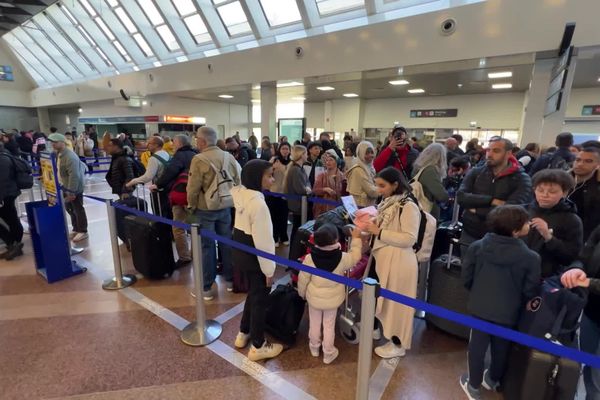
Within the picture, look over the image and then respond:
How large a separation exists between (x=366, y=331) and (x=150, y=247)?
3.01 meters

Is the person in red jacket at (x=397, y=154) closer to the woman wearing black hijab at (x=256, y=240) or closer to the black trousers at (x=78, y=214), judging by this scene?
the woman wearing black hijab at (x=256, y=240)

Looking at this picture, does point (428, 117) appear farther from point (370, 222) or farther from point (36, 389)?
point (36, 389)

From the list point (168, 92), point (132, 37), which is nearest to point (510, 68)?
point (168, 92)

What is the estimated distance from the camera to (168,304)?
3.28 m

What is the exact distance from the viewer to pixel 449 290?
258 cm

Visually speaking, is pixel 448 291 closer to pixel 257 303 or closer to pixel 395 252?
pixel 395 252

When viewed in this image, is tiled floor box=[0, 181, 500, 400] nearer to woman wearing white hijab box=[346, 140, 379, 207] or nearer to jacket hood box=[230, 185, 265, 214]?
jacket hood box=[230, 185, 265, 214]

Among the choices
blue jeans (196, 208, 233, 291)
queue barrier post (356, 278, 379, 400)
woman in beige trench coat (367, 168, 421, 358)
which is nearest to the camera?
queue barrier post (356, 278, 379, 400)

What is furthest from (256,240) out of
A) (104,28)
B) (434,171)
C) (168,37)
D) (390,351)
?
(104,28)

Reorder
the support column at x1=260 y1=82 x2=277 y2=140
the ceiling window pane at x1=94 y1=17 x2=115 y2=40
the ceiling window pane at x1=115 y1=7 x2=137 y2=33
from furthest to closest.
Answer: the ceiling window pane at x1=94 y1=17 x2=115 y2=40 → the ceiling window pane at x1=115 y1=7 x2=137 y2=33 → the support column at x1=260 y1=82 x2=277 y2=140

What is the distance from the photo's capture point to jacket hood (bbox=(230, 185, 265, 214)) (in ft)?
7.34

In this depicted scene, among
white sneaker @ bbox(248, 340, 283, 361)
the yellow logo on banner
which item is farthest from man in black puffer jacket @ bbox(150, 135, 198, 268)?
white sneaker @ bbox(248, 340, 283, 361)

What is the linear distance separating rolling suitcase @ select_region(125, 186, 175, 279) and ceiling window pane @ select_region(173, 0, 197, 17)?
30.6 ft

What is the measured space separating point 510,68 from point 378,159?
570 cm
